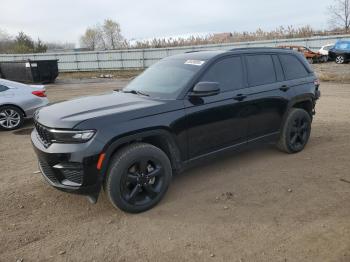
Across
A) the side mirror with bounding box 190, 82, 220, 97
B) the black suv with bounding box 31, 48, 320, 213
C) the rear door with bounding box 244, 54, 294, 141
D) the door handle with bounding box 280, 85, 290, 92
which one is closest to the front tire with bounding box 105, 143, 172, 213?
the black suv with bounding box 31, 48, 320, 213

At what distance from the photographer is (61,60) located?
1236 inches

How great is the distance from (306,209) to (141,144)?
2044 mm

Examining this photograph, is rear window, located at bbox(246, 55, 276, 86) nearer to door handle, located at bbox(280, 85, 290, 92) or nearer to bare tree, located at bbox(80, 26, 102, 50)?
door handle, located at bbox(280, 85, 290, 92)

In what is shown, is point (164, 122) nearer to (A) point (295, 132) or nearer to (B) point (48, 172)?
(B) point (48, 172)

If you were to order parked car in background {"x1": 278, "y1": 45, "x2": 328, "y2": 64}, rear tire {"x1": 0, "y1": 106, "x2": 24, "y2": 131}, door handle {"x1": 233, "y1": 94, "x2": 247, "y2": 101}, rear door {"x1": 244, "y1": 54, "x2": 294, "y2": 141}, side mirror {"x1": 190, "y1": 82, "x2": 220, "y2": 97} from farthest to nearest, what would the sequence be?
parked car in background {"x1": 278, "y1": 45, "x2": 328, "y2": 64} < rear tire {"x1": 0, "y1": 106, "x2": 24, "y2": 131} < rear door {"x1": 244, "y1": 54, "x2": 294, "y2": 141} < door handle {"x1": 233, "y1": 94, "x2": 247, "y2": 101} < side mirror {"x1": 190, "y1": 82, "x2": 220, "y2": 97}

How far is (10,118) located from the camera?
26.2 feet

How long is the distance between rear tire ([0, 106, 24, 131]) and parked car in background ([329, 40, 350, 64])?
82.1 feet

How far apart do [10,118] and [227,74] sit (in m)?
6.04

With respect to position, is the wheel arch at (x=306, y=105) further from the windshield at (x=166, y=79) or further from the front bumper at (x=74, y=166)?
the front bumper at (x=74, y=166)

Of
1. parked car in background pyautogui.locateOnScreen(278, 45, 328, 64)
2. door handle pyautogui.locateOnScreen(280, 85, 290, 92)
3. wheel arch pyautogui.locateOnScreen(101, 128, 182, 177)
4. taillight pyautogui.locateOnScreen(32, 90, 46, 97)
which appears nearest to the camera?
wheel arch pyautogui.locateOnScreen(101, 128, 182, 177)

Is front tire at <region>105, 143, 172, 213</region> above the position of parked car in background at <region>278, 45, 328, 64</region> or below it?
below

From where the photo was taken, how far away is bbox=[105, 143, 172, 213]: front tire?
3.49 m

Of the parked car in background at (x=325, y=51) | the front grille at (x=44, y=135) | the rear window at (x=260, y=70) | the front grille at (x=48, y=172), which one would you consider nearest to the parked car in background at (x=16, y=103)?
the front grille at (x=44, y=135)

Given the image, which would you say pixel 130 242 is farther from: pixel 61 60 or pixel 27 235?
pixel 61 60
